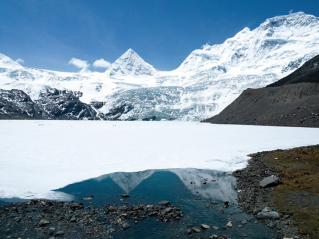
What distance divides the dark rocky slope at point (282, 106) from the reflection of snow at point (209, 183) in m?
42.8

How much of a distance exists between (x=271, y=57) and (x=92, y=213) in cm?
19963

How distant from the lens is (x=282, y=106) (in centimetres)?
5469

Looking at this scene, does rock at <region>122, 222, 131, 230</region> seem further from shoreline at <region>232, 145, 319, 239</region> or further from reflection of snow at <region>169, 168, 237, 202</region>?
shoreline at <region>232, 145, 319, 239</region>

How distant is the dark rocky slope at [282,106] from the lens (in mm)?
46159

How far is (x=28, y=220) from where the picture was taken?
5797 mm

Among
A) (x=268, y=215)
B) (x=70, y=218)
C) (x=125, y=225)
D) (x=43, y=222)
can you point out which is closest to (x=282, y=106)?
(x=268, y=215)

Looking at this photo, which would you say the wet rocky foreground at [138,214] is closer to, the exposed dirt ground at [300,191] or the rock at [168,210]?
the rock at [168,210]

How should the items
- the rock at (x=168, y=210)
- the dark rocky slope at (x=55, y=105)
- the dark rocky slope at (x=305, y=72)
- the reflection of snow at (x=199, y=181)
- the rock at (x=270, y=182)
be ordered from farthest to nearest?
the dark rocky slope at (x=55, y=105) → the dark rocky slope at (x=305, y=72) → the rock at (x=270, y=182) → the reflection of snow at (x=199, y=181) → the rock at (x=168, y=210)

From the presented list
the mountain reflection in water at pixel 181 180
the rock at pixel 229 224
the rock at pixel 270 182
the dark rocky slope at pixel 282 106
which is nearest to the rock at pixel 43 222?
the mountain reflection in water at pixel 181 180

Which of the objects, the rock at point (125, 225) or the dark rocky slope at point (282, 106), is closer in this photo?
the rock at point (125, 225)

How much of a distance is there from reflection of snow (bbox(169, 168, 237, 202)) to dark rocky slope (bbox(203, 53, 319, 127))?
42.8m

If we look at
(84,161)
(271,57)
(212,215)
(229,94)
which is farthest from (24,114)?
(271,57)

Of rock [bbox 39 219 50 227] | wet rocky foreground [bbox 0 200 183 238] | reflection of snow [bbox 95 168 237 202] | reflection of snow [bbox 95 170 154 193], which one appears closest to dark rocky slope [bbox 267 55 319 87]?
reflection of snow [bbox 95 168 237 202]

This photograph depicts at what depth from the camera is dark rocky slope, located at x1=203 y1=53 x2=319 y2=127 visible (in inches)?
1817
